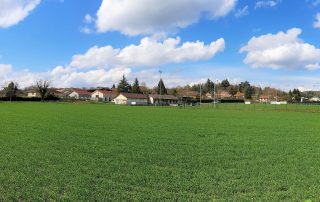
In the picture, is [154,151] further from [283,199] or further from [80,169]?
[283,199]

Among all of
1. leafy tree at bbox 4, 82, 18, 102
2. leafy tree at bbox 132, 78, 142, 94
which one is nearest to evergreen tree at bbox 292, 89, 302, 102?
leafy tree at bbox 132, 78, 142, 94

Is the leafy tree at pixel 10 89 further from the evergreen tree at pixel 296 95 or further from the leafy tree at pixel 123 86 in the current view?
the evergreen tree at pixel 296 95

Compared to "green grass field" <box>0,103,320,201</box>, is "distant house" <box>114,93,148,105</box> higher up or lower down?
higher up

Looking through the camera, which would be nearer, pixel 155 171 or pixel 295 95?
pixel 155 171

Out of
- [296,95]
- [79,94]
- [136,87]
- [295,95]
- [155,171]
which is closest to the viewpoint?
[155,171]

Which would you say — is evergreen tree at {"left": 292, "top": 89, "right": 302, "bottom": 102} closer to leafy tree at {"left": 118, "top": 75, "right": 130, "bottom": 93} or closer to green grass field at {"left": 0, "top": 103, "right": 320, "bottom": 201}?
leafy tree at {"left": 118, "top": 75, "right": 130, "bottom": 93}

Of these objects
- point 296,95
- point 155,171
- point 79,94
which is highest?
point 79,94

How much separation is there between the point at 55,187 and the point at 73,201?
132cm

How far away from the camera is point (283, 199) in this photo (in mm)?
8062

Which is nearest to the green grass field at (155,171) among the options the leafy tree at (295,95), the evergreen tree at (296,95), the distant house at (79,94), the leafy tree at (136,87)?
the leafy tree at (136,87)

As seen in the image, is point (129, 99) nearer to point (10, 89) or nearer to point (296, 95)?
point (10, 89)

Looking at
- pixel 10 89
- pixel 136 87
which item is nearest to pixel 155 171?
pixel 10 89

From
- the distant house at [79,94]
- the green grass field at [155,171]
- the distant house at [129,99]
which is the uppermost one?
the distant house at [79,94]

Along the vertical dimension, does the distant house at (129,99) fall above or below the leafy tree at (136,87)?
below
